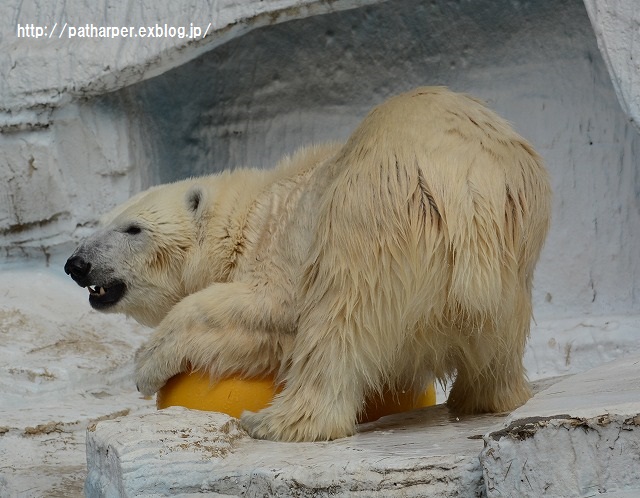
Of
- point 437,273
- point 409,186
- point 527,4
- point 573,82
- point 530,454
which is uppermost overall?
point 527,4

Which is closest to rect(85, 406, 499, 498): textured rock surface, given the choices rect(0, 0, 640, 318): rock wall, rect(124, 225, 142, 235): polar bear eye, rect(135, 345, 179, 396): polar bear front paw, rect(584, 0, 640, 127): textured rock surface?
rect(135, 345, 179, 396): polar bear front paw

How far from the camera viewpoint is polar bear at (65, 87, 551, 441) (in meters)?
2.29

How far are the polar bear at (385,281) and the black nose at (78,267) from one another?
Result: 0.38 m

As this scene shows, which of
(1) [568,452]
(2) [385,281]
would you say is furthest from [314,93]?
(1) [568,452]

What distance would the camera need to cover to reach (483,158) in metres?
2.37

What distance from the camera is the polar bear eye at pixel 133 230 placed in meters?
3.11

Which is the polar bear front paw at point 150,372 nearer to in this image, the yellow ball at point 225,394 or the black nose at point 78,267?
the yellow ball at point 225,394

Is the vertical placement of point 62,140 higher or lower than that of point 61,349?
higher

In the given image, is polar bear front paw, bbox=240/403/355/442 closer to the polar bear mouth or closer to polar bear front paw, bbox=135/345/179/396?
polar bear front paw, bbox=135/345/179/396

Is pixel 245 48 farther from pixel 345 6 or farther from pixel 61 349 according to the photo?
pixel 61 349

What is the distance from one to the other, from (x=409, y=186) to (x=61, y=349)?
2623 mm

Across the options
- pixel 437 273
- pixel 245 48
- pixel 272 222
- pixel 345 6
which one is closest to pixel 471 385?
pixel 437 273

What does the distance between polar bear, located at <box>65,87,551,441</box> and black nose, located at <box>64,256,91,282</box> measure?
0.38m

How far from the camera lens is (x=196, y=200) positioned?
309 centimetres
